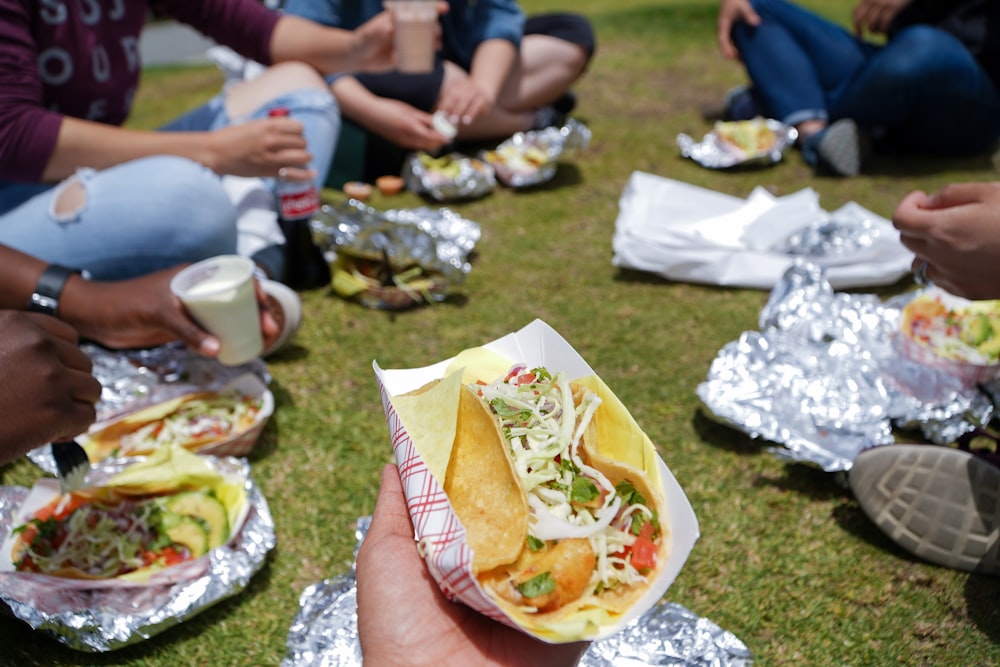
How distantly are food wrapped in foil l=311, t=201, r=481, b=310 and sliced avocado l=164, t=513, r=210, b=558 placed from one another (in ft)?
4.48

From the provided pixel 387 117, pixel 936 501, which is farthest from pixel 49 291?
pixel 936 501

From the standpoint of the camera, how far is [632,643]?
5.46ft

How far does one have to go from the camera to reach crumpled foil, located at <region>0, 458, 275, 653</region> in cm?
163

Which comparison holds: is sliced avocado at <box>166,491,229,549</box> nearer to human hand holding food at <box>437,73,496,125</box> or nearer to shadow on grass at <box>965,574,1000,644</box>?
shadow on grass at <box>965,574,1000,644</box>

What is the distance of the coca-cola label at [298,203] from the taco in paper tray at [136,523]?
126 centimetres

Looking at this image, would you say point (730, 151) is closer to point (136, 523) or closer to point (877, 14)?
point (877, 14)

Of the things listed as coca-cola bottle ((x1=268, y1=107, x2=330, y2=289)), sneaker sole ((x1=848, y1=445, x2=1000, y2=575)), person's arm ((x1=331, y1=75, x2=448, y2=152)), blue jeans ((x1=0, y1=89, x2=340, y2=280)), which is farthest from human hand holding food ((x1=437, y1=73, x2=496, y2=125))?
sneaker sole ((x1=848, y1=445, x2=1000, y2=575))

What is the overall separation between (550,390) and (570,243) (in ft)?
7.89

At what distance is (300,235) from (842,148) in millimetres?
2951

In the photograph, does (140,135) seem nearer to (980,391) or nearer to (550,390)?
(550,390)

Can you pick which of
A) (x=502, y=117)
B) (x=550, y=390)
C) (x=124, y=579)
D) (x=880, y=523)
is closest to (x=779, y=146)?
(x=502, y=117)

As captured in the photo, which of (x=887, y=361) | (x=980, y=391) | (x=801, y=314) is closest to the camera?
(x=980, y=391)

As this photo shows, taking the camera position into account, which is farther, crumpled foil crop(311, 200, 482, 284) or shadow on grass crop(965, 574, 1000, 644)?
crumpled foil crop(311, 200, 482, 284)

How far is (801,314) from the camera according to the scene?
2.65 meters
